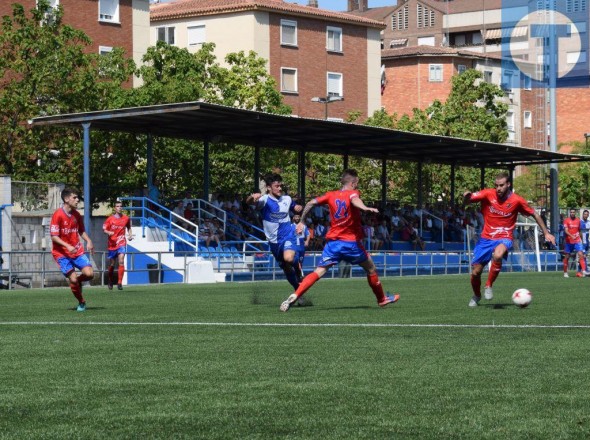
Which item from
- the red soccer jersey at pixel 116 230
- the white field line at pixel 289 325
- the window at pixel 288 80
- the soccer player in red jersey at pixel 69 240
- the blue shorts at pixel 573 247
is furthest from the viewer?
the window at pixel 288 80

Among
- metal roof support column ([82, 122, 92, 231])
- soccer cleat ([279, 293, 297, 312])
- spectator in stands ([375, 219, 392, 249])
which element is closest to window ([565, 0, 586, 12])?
soccer cleat ([279, 293, 297, 312])

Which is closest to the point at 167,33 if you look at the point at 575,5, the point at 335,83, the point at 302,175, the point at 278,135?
the point at 335,83

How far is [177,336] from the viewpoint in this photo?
13.8m

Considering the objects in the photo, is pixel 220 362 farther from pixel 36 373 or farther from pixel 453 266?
pixel 453 266

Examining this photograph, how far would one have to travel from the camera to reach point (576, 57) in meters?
20.5

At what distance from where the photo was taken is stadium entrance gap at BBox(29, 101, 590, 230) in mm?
36406

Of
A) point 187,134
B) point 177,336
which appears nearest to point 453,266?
point 187,134

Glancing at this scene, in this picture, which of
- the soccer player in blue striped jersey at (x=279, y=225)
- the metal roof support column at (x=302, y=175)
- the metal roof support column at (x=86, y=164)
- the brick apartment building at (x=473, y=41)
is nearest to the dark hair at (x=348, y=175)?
the soccer player in blue striped jersey at (x=279, y=225)

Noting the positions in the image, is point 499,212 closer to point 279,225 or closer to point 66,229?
point 279,225

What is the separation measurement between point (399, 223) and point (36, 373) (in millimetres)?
42005

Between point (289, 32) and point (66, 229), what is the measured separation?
62.8 metres

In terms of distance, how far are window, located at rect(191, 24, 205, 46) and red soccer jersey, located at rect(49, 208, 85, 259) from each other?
63530 millimetres

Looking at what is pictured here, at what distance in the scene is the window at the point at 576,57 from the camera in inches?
792

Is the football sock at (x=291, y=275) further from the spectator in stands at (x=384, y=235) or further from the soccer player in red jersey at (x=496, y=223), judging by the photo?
the spectator in stands at (x=384, y=235)
